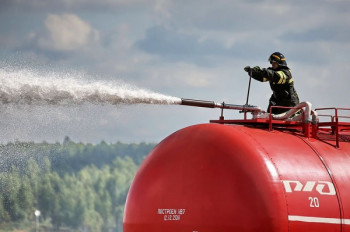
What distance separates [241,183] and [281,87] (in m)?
4.02

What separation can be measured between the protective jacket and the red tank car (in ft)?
5.31

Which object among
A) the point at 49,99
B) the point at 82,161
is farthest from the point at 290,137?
the point at 82,161

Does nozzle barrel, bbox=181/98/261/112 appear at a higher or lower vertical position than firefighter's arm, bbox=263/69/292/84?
lower

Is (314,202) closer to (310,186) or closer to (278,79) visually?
(310,186)

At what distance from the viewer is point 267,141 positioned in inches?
597

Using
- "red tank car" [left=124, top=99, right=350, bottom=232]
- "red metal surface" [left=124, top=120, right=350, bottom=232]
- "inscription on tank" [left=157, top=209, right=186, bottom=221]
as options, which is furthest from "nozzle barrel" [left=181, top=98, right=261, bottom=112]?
"inscription on tank" [left=157, top=209, right=186, bottom=221]

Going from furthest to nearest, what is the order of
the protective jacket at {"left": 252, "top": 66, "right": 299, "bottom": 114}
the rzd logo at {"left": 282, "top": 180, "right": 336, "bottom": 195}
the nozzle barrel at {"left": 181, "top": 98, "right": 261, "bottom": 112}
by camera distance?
the protective jacket at {"left": 252, "top": 66, "right": 299, "bottom": 114} → the nozzle barrel at {"left": 181, "top": 98, "right": 261, "bottom": 112} → the rzd logo at {"left": 282, "top": 180, "right": 336, "bottom": 195}

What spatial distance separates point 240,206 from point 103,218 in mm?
40276

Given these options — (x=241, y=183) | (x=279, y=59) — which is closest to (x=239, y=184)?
(x=241, y=183)

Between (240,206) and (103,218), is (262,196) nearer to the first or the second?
(240,206)

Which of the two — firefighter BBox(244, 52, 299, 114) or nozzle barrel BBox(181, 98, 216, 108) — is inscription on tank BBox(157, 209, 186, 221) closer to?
nozzle barrel BBox(181, 98, 216, 108)

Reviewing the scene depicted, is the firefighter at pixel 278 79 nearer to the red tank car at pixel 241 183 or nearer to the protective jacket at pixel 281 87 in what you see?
the protective jacket at pixel 281 87

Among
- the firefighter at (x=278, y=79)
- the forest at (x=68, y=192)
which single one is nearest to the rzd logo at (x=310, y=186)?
the firefighter at (x=278, y=79)

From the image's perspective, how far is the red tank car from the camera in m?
14.3
